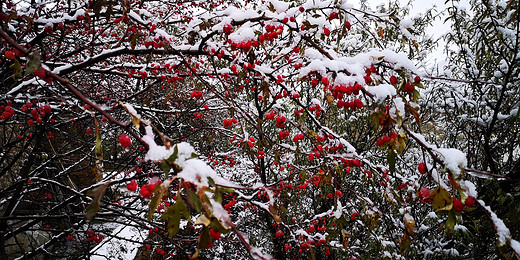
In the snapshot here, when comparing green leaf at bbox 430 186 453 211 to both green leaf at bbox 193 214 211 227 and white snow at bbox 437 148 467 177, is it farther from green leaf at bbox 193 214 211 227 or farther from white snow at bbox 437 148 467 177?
A: green leaf at bbox 193 214 211 227

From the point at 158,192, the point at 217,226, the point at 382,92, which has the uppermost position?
the point at 382,92

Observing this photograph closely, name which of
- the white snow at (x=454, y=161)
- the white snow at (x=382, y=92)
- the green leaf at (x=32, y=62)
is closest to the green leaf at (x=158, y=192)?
the green leaf at (x=32, y=62)

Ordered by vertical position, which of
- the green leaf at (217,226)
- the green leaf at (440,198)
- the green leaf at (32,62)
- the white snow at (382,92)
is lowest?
the green leaf at (217,226)

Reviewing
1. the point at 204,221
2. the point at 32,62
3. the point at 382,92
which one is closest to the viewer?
the point at 204,221

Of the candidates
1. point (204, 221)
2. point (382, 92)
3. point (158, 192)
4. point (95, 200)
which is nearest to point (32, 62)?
point (95, 200)

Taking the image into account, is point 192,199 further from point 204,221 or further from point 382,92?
point 382,92

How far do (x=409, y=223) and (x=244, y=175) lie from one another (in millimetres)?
5410

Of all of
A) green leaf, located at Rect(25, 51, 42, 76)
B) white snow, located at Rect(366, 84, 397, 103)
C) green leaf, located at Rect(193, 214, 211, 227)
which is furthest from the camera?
white snow, located at Rect(366, 84, 397, 103)

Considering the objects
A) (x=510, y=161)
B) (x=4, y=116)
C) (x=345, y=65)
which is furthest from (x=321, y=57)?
(x=510, y=161)

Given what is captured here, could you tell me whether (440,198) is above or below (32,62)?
below

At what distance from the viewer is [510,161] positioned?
3443mm

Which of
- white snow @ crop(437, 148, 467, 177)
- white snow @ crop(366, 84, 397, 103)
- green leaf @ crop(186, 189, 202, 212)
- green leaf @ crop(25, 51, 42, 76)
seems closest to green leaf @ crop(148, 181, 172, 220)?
green leaf @ crop(186, 189, 202, 212)

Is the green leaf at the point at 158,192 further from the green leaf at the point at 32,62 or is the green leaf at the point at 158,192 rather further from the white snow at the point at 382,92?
the white snow at the point at 382,92

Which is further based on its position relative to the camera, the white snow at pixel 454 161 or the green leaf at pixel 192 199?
the white snow at pixel 454 161
